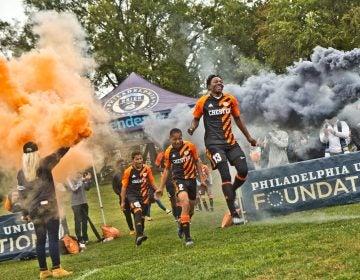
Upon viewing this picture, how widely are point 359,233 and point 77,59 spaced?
6.13 metres

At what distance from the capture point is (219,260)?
24.1ft

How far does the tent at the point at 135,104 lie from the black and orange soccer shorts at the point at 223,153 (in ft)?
21.1

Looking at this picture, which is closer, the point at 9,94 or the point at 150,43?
the point at 9,94

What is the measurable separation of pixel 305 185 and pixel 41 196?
17.9 feet

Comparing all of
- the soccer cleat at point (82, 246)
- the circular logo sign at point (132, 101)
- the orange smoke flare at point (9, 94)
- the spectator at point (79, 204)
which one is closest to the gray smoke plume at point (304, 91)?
the circular logo sign at point (132, 101)

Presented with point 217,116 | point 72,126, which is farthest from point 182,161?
point 72,126

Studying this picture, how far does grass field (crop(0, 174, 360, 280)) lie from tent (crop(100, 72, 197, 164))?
154 inches

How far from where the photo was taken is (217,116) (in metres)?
9.86

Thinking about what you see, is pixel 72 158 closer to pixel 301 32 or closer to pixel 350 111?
pixel 350 111

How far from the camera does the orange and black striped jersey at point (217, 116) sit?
9.80 m

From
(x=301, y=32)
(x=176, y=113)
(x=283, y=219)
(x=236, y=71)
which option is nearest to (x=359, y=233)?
(x=283, y=219)

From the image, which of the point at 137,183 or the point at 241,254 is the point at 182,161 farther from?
the point at 241,254

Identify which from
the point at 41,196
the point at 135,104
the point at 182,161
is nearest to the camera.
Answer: the point at 41,196

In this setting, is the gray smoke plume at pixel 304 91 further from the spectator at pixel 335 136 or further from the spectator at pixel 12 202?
the spectator at pixel 12 202
